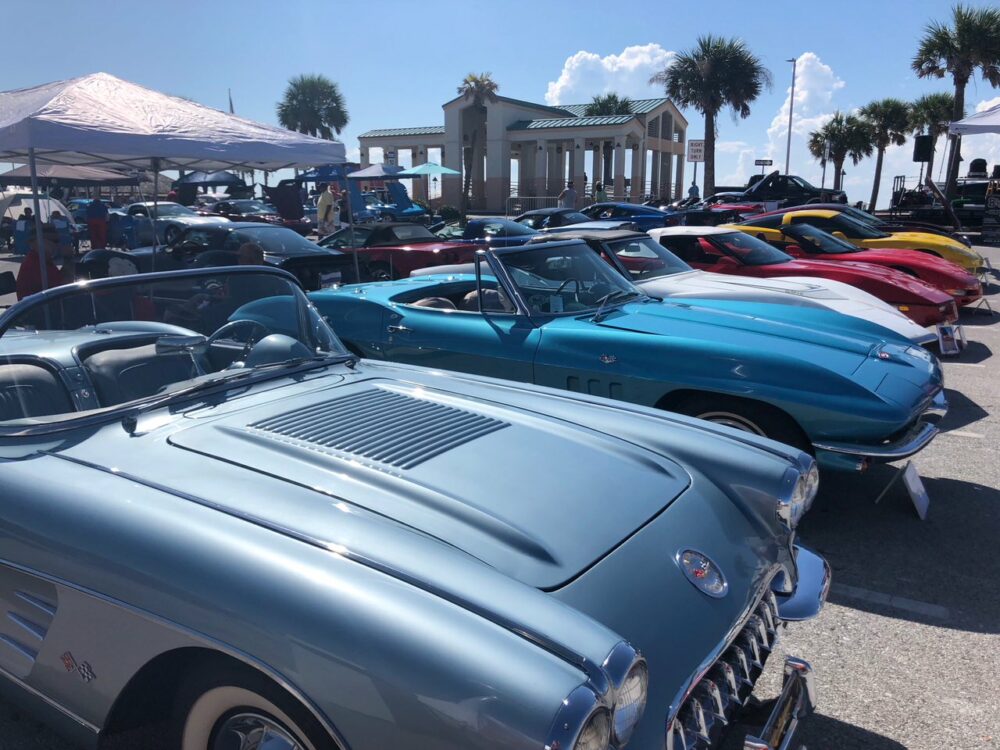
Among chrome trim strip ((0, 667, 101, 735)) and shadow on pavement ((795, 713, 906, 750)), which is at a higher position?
chrome trim strip ((0, 667, 101, 735))

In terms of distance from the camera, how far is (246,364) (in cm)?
292

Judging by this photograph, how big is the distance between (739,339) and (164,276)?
299 cm

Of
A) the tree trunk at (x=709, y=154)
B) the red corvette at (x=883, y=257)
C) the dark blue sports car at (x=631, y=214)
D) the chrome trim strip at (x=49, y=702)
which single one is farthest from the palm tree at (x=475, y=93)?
the chrome trim strip at (x=49, y=702)

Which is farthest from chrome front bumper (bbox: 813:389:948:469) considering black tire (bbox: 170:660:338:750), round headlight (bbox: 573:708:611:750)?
black tire (bbox: 170:660:338:750)

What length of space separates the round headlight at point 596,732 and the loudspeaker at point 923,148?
68.5 ft

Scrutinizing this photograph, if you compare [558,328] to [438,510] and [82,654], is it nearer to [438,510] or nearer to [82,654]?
[438,510]

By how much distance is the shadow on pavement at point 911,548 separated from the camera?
10.7 ft

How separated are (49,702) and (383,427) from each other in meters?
1.17

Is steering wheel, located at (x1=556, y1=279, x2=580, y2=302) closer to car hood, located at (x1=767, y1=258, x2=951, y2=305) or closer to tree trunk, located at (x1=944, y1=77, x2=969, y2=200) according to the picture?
car hood, located at (x1=767, y1=258, x2=951, y2=305)

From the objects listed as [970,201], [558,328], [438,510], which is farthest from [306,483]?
[970,201]

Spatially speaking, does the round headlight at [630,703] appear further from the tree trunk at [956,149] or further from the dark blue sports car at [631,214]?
the tree trunk at [956,149]

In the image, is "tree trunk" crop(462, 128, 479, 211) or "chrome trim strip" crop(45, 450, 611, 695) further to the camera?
"tree trunk" crop(462, 128, 479, 211)

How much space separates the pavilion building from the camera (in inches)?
1302

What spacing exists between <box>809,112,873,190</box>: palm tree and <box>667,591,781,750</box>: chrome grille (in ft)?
128
